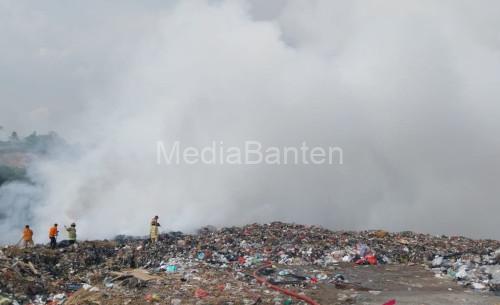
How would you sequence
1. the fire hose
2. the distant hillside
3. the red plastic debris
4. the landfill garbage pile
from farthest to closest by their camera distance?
the distant hillside → the landfill garbage pile → the red plastic debris → the fire hose

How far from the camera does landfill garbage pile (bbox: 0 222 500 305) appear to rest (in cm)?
875

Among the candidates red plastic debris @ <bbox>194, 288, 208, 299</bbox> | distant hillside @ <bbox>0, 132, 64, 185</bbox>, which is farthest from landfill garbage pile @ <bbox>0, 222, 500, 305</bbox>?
distant hillside @ <bbox>0, 132, 64, 185</bbox>

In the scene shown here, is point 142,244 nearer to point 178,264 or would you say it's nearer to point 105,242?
point 105,242

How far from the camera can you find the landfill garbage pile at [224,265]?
344 inches

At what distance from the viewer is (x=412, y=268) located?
11.8 metres

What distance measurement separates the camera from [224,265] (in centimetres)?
1134

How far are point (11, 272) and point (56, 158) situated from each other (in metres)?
26.8

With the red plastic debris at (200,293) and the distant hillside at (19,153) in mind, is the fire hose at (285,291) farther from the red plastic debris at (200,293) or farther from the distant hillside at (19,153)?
the distant hillside at (19,153)

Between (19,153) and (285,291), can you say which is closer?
(285,291)

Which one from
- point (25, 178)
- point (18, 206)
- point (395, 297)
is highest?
point (25, 178)

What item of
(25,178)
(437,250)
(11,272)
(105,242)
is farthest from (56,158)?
(437,250)

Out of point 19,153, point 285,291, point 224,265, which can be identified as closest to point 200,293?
point 285,291

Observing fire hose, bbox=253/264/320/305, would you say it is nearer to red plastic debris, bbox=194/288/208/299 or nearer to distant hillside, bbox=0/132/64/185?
red plastic debris, bbox=194/288/208/299

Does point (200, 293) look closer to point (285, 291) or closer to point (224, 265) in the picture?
point (285, 291)
